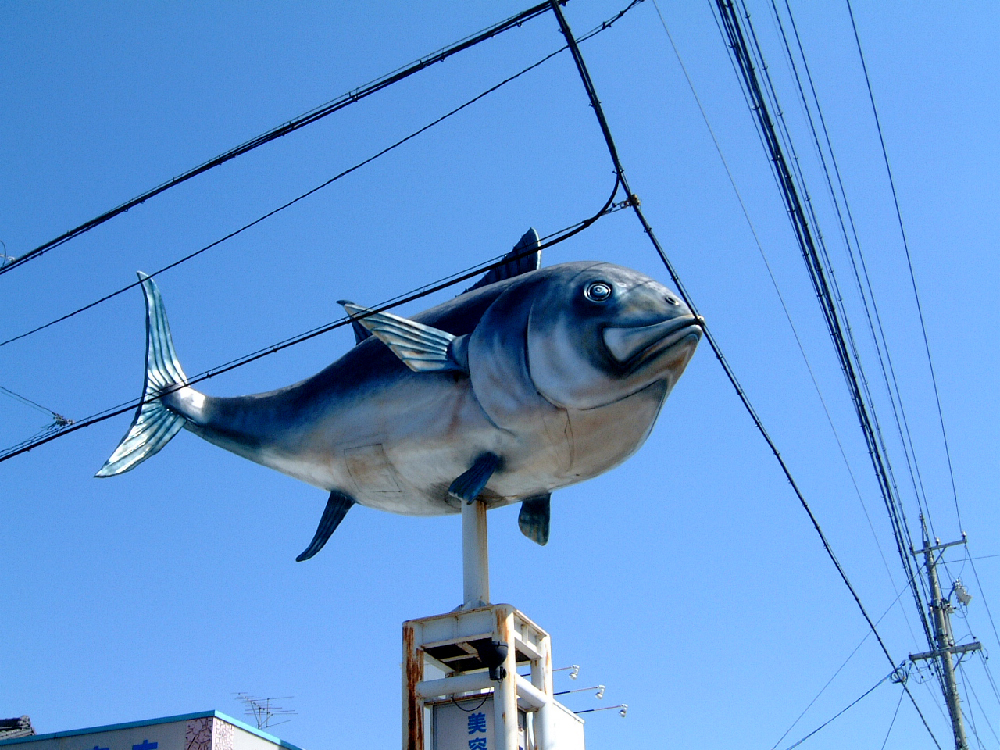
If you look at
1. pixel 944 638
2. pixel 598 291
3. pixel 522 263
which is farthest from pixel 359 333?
pixel 944 638

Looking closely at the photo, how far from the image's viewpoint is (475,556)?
10406mm

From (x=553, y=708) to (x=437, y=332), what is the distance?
3728 mm

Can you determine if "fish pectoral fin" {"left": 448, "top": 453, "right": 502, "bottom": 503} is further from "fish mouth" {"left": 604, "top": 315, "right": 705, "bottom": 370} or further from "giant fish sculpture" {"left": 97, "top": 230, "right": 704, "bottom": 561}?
"fish mouth" {"left": 604, "top": 315, "right": 705, "bottom": 370}

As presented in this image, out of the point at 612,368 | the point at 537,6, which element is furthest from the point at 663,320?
the point at 537,6

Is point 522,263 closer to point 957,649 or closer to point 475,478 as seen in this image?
point 475,478

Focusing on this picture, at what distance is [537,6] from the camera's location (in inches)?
278

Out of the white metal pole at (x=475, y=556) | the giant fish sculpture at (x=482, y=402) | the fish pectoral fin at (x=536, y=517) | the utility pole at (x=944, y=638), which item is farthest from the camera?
the utility pole at (x=944, y=638)

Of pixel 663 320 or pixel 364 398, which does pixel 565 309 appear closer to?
pixel 663 320

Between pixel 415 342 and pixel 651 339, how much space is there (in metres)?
2.15

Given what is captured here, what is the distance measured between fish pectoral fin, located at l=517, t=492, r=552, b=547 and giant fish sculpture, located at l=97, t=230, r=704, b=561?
14 mm

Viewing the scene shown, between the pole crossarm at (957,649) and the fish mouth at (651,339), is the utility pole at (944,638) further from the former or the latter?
the fish mouth at (651,339)

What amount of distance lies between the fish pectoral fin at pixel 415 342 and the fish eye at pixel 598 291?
1.34 meters

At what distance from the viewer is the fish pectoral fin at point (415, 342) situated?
9.59 meters

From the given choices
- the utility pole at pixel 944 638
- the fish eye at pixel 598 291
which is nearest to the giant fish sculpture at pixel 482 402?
the fish eye at pixel 598 291
